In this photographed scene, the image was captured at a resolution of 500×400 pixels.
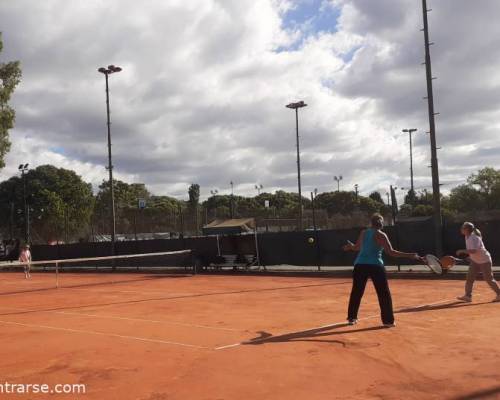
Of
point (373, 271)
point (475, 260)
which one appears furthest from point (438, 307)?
point (373, 271)

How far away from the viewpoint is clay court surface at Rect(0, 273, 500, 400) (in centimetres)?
550

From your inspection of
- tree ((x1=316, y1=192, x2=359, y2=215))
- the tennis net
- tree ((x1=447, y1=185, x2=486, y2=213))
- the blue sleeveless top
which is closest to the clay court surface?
the blue sleeveless top

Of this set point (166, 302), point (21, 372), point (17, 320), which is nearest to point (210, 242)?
point (166, 302)

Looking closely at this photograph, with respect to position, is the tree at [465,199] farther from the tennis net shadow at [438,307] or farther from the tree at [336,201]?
the tennis net shadow at [438,307]

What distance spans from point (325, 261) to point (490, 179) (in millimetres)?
44505

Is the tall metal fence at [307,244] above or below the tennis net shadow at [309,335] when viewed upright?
above

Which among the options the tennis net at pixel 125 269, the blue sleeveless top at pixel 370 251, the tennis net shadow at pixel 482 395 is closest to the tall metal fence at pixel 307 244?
the tennis net at pixel 125 269

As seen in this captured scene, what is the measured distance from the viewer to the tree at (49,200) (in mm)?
55556

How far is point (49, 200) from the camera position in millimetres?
58469

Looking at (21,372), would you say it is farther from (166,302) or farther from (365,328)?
(166,302)

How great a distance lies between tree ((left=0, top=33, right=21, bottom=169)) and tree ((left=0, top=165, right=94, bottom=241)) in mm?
25025

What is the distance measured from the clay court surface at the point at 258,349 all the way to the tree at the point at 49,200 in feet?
141

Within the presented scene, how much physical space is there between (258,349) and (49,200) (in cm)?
5518

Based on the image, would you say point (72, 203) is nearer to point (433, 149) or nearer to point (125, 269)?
point (125, 269)
